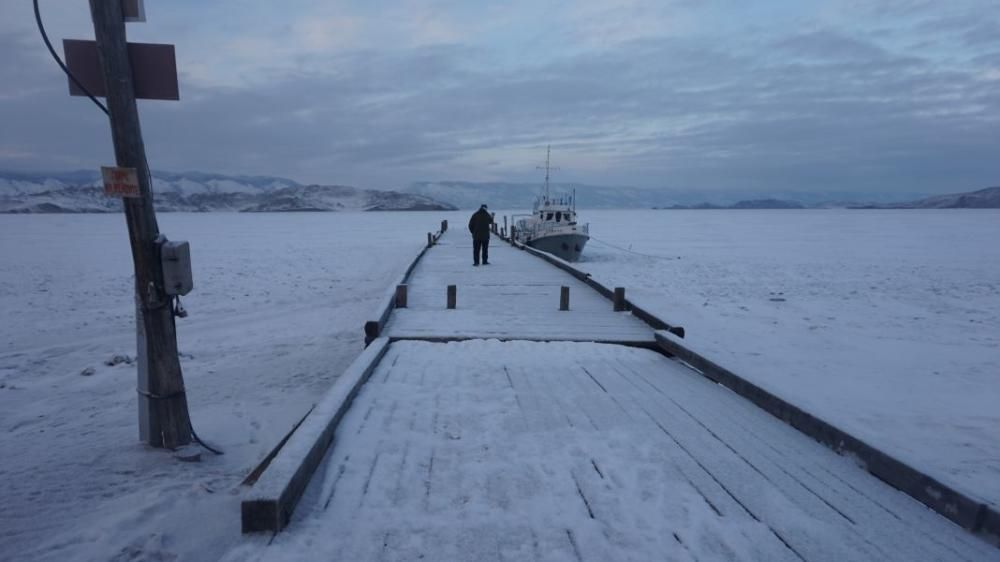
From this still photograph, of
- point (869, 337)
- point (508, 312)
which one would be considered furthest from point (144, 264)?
point (869, 337)

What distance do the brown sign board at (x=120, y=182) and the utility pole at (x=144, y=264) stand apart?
0.19ft

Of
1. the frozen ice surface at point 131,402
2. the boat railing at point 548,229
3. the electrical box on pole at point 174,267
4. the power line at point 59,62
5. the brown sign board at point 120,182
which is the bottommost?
the frozen ice surface at point 131,402

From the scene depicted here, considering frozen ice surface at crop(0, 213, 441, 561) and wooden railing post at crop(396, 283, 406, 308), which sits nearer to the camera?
frozen ice surface at crop(0, 213, 441, 561)

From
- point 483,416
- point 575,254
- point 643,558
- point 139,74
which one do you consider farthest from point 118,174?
point 575,254

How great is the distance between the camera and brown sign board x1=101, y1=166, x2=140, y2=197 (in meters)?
4.88

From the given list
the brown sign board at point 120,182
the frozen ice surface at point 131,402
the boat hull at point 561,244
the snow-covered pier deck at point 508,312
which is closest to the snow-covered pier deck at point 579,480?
the frozen ice surface at point 131,402

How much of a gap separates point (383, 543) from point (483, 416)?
1983mm

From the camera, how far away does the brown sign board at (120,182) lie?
4.88 meters

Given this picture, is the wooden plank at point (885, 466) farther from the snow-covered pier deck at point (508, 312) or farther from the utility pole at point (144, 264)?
the utility pole at point (144, 264)

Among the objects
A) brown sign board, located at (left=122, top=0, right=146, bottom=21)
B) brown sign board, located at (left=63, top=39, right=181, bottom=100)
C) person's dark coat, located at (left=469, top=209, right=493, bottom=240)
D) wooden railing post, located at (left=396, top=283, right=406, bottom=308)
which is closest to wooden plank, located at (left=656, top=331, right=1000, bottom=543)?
brown sign board, located at (left=63, top=39, right=181, bottom=100)

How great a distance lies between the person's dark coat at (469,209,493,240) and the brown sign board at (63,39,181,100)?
11030 mm

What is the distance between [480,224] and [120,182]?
38.8 feet

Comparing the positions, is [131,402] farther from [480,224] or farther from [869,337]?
[869,337]

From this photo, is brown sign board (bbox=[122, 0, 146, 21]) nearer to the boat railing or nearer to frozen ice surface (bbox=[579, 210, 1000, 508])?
frozen ice surface (bbox=[579, 210, 1000, 508])
